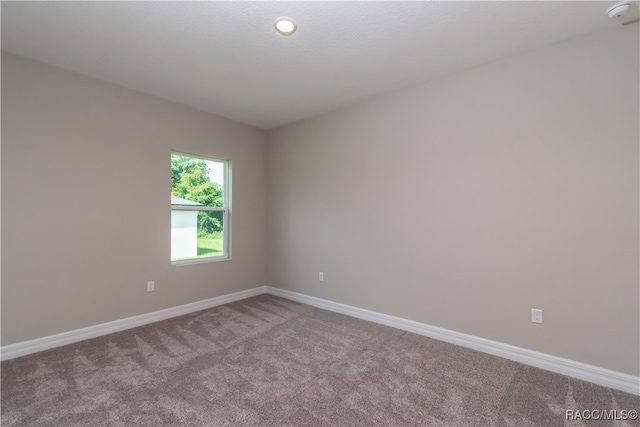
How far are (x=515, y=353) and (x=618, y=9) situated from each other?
260 cm

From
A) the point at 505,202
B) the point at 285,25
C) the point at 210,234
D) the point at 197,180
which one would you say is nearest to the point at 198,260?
the point at 210,234

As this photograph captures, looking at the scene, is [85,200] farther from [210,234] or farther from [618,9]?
[618,9]

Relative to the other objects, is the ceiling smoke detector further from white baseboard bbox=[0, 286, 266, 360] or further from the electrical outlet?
white baseboard bbox=[0, 286, 266, 360]

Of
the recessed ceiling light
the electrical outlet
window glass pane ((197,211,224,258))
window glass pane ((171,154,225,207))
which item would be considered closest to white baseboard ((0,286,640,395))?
the electrical outlet

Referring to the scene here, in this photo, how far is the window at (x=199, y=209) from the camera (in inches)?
145

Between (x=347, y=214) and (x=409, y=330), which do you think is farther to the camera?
(x=347, y=214)

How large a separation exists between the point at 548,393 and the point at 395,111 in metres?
2.77

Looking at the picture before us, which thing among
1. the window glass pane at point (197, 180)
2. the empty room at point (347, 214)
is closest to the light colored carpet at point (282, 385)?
the empty room at point (347, 214)

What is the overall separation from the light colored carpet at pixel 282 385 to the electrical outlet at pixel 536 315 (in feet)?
1.25

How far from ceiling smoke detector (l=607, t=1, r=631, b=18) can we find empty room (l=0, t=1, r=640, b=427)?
0.06 ft

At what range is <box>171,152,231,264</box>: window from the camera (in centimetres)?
370

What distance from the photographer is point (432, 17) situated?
207cm

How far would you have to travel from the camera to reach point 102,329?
3.00 metres

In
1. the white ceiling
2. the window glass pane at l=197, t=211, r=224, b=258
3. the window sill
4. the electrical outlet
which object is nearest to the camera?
the white ceiling
